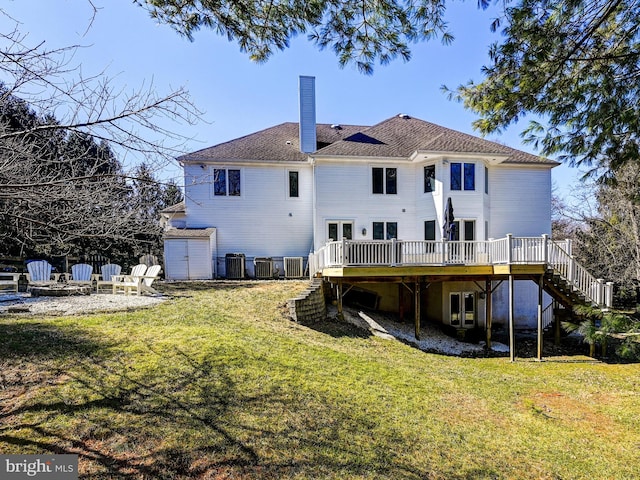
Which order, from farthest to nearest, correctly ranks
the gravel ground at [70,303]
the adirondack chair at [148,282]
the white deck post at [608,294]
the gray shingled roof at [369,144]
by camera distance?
the gray shingled roof at [369,144] < the adirondack chair at [148,282] < the white deck post at [608,294] < the gravel ground at [70,303]

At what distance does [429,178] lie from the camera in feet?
50.7

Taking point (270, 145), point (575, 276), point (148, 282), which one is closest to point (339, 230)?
point (270, 145)

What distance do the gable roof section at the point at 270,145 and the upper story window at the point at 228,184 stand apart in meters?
0.72

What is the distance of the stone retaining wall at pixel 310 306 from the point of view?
1029 centimetres

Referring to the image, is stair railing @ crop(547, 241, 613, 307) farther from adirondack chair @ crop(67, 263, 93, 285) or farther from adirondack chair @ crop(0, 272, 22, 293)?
adirondack chair @ crop(0, 272, 22, 293)

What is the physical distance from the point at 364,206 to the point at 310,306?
21.7 ft

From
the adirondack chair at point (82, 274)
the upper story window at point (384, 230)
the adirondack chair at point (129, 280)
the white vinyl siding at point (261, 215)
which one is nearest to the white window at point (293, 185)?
the white vinyl siding at point (261, 215)

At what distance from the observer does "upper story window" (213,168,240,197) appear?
53.4ft

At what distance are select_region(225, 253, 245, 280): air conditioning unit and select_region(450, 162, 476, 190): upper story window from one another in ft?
34.5

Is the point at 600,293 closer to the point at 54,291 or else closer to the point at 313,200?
the point at 313,200

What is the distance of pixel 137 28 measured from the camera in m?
4.22

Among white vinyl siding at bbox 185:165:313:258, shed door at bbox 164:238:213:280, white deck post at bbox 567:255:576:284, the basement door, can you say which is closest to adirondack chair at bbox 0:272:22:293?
shed door at bbox 164:238:213:280

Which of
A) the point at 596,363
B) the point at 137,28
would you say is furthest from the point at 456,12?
the point at 596,363

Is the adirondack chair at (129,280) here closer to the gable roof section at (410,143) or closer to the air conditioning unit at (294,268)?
the air conditioning unit at (294,268)
